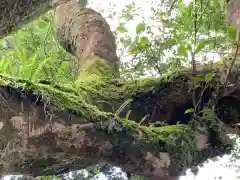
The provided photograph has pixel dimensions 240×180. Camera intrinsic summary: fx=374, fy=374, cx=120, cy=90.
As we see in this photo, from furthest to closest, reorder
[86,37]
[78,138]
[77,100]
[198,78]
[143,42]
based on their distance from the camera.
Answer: [86,37], [143,42], [198,78], [77,100], [78,138]

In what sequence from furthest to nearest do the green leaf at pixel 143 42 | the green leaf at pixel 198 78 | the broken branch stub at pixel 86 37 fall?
the broken branch stub at pixel 86 37, the green leaf at pixel 143 42, the green leaf at pixel 198 78

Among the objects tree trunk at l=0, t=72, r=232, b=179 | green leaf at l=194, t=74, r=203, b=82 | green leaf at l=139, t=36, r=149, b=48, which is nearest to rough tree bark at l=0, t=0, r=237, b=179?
tree trunk at l=0, t=72, r=232, b=179

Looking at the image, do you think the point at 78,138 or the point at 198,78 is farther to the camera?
the point at 198,78

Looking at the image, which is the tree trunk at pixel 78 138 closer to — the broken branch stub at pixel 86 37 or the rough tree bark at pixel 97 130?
the rough tree bark at pixel 97 130

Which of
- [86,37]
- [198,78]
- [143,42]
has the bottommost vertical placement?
[198,78]

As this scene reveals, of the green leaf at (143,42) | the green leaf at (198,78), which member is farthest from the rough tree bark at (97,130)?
the green leaf at (143,42)

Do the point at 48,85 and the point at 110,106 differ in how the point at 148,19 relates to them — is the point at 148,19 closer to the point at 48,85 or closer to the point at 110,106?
the point at 110,106

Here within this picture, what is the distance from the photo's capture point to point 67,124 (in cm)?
150

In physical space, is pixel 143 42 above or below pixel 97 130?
above

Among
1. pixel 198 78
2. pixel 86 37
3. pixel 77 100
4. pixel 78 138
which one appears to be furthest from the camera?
pixel 86 37

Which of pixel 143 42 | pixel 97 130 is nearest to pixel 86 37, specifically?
pixel 143 42

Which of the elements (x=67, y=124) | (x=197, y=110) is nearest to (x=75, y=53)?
(x=197, y=110)

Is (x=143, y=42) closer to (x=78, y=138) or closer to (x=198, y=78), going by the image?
(x=198, y=78)

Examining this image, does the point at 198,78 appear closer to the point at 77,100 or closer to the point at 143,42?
the point at 143,42
